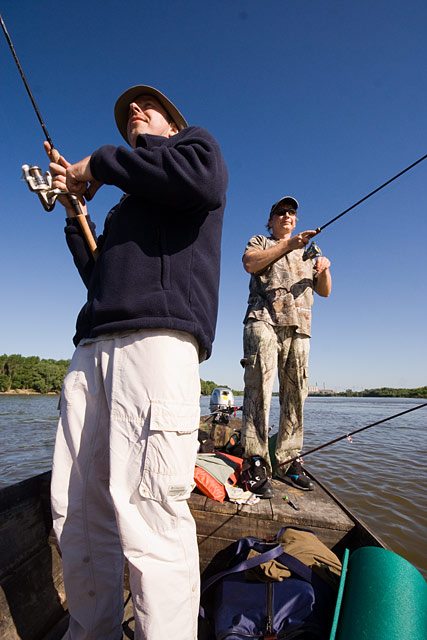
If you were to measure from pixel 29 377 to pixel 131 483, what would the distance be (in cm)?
6767

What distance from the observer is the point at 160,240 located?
1418mm

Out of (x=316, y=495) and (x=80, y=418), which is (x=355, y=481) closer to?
(x=316, y=495)

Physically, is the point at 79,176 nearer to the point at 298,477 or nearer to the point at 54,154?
the point at 54,154

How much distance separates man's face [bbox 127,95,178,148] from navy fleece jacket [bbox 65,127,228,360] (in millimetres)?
374

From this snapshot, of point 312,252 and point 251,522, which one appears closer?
point 251,522

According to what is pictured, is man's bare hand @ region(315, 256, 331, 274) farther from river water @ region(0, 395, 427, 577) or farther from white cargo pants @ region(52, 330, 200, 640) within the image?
river water @ region(0, 395, 427, 577)

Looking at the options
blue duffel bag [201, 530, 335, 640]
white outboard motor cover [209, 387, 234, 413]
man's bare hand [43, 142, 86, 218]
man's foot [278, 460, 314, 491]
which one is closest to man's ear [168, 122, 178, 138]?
man's bare hand [43, 142, 86, 218]

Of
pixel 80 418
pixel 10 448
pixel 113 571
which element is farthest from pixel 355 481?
pixel 10 448

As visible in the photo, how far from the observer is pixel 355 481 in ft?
16.5

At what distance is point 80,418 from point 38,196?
1.30 metres

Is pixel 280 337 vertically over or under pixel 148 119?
under

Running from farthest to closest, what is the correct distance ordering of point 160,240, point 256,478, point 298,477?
point 298,477, point 256,478, point 160,240

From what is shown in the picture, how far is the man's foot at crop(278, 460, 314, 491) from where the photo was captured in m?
2.72

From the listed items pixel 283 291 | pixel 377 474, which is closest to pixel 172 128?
pixel 283 291
